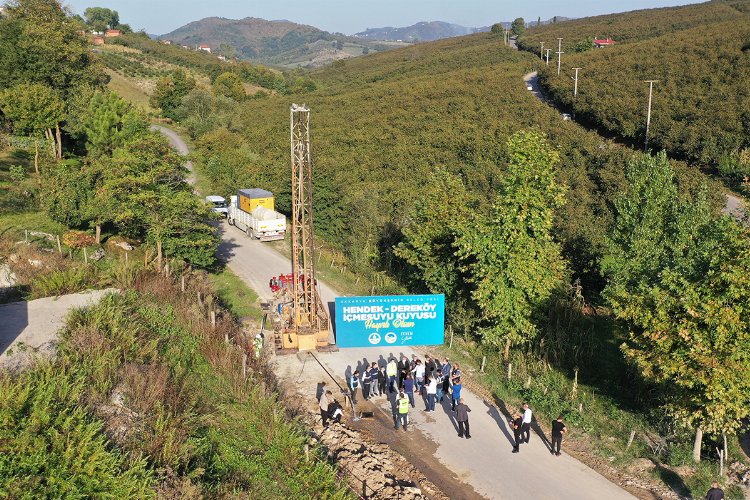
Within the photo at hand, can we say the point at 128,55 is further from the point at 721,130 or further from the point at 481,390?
the point at 481,390

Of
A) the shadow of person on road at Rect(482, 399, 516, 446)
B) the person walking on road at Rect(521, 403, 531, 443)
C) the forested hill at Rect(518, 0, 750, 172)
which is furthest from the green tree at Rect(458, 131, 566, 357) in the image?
the forested hill at Rect(518, 0, 750, 172)

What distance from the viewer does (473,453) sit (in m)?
14.9

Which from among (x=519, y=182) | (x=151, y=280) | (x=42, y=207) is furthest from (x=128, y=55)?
(x=519, y=182)

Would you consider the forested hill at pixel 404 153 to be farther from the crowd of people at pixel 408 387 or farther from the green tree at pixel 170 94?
the green tree at pixel 170 94

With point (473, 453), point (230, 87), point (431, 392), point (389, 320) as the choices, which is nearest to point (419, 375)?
point (431, 392)

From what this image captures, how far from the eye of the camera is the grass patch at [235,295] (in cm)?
2504

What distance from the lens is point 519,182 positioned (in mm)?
18078

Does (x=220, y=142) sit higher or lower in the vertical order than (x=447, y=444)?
higher

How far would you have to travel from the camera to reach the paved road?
1598cm

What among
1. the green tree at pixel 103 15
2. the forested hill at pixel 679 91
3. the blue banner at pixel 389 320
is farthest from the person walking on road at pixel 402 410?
the green tree at pixel 103 15

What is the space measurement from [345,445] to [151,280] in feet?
40.2

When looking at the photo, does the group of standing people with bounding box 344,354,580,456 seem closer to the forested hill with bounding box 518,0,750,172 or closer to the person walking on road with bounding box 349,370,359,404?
the person walking on road with bounding box 349,370,359,404

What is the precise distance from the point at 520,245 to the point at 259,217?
20920 mm

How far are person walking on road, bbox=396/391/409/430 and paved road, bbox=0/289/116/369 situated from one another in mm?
9623
